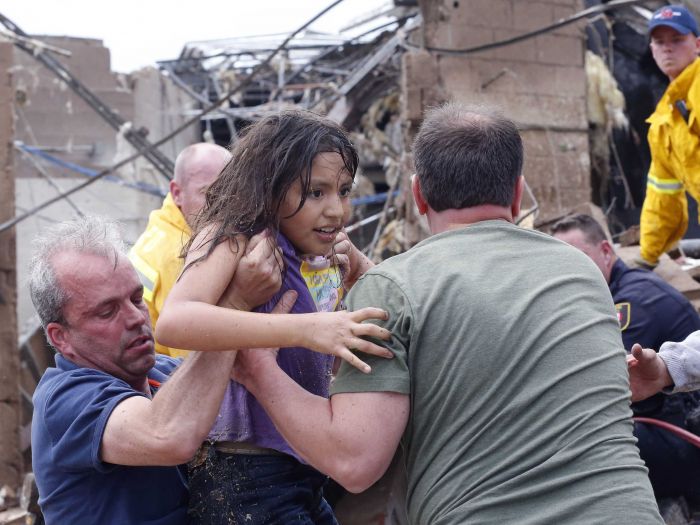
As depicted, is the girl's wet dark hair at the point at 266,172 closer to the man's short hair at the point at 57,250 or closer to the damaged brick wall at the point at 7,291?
the man's short hair at the point at 57,250

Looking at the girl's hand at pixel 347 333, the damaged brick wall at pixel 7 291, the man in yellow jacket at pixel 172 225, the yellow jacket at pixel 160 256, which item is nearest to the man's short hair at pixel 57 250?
the girl's hand at pixel 347 333

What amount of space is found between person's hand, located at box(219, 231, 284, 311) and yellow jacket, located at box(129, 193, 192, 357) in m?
1.87

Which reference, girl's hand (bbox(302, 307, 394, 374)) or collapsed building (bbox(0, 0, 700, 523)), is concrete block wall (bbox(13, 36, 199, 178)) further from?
girl's hand (bbox(302, 307, 394, 374))

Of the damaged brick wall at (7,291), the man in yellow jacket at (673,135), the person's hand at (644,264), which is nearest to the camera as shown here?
the man in yellow jacket at (673,135)

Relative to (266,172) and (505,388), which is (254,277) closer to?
(266,172)

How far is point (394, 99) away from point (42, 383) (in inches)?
353

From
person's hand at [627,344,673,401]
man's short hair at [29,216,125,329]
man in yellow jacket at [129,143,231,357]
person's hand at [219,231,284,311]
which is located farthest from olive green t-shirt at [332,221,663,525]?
man in yellow jacket at [129,143,231,357]

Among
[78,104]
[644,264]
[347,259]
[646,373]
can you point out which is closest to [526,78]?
[644,264]

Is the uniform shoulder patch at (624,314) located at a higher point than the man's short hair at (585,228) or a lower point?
lower

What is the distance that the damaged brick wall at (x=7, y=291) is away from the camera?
20.0ft

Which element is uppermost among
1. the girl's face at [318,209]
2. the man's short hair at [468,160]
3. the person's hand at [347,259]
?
the man's short hair at [468,160]

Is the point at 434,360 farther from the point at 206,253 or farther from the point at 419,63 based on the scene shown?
the point at 419,63

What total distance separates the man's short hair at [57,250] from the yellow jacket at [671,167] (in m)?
4.09

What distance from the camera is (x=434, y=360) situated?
197 centimetres
